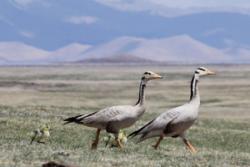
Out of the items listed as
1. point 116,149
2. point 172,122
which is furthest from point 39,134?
point 172,122

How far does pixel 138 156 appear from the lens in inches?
658

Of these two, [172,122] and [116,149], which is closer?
[172,122]

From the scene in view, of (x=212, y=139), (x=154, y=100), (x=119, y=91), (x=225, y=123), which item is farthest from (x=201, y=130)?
(x=119, y=91)

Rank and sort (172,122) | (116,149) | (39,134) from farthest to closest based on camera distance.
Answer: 1. (39,134)
2. (116,149)
3. (172,122)

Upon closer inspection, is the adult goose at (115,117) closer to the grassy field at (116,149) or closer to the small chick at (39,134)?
the grassy field at (116,149)

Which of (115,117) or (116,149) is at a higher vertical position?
(115,117)

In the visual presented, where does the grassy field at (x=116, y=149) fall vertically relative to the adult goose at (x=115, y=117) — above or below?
below

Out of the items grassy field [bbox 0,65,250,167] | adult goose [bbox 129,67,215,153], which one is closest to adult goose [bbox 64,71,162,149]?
adult goose [bbox 129,67,215,153]

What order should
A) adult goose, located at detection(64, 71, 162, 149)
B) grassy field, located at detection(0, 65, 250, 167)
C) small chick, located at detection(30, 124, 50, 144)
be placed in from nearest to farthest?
1. grassy field, located at detection(0, 65, 250, 167)
2. adult goose, located at detection(64, 71, 162, 149)
3. small chick, located at detection(30, 124, 50, 144)

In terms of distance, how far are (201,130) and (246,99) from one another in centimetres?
2910

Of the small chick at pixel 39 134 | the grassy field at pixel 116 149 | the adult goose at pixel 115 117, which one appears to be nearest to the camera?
the grassy field at pixel 116 149

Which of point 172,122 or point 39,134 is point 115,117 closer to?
point 172,122

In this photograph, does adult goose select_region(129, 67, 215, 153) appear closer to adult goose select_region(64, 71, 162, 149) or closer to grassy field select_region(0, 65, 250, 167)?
adult goose select_region(64, 71, 162, 149)

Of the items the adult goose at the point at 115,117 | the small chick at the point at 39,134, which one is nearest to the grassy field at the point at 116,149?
the small chick at the point at 39,134
